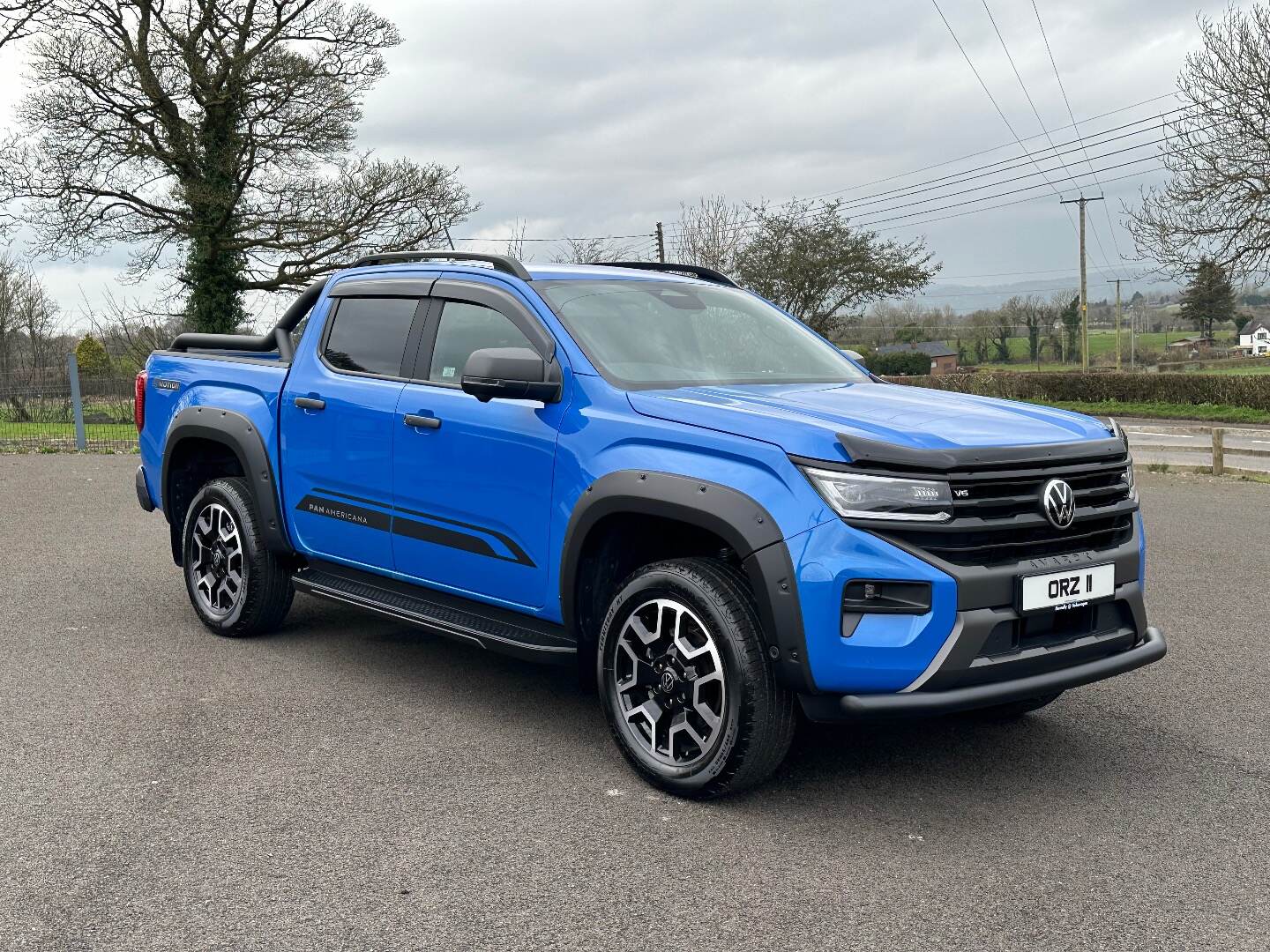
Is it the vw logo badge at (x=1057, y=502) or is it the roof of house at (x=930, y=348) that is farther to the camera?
the roof of house at (x=930, y=348)

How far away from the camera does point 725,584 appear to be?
410 centimetres

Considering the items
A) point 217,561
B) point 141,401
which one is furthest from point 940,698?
point 141,401

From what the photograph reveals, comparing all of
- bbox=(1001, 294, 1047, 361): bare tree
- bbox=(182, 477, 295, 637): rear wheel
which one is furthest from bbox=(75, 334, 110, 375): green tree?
bbox=(1001, 294, 1047, 361): bare tree

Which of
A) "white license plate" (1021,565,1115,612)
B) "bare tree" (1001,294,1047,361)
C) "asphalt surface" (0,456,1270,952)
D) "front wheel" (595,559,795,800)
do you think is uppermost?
A: "bare tree" (1001,294,1047,361)

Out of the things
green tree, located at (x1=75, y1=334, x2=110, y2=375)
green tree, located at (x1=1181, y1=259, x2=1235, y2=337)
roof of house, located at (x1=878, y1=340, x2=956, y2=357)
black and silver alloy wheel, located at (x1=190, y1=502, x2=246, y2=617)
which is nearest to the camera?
black and silver alloy wheel, located at (x1=190, y1=502, x2=246, y2=617)

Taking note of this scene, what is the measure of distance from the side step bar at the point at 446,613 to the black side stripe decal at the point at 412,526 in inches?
9.4

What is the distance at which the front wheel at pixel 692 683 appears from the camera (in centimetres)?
402

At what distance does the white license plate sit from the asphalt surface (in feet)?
2.37

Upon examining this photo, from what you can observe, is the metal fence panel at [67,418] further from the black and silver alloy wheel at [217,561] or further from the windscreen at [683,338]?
the windscreen at [683,338]

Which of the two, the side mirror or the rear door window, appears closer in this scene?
the side mirror

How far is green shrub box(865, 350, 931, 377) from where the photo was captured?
59.2 metres

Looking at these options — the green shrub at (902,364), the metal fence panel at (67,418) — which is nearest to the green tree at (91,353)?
the metal fence panel at (67,418)

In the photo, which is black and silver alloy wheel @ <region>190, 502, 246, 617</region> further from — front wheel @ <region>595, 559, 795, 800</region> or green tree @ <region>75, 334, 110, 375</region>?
green tree @ <region>75, 334, 110, 375</region>

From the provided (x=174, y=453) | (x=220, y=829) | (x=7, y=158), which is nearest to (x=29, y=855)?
(x=220, y=829)
